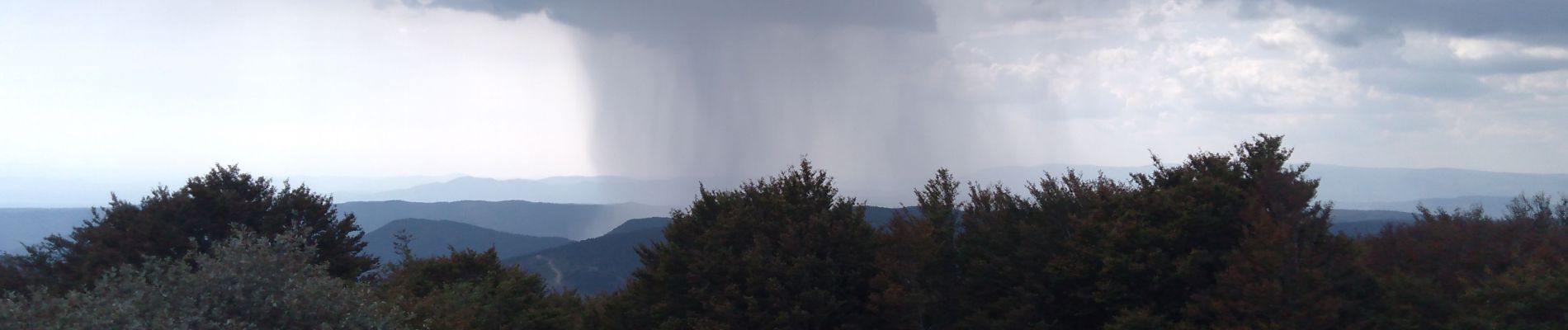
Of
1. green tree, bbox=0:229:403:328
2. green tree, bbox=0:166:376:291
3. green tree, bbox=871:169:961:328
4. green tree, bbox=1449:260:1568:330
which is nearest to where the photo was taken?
green tree, bbox=0:229:403:328

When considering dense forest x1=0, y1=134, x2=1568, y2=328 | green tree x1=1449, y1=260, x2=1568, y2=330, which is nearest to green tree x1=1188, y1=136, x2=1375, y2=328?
dense forest x1=0, y1=134, x2=1568, y2=328

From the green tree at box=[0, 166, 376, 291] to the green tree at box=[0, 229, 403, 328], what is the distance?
21.9 meters

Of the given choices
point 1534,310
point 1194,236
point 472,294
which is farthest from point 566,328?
point 1534,310

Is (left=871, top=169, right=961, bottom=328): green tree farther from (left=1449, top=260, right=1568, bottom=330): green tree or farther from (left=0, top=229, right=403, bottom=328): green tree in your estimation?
(left=0, top=229, right=403, bottom=328): green tree

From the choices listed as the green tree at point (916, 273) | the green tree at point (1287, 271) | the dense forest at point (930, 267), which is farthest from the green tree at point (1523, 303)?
the green tree at point (916, 273)

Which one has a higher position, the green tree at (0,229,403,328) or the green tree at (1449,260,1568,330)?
the green tree at (0,229,403,328)

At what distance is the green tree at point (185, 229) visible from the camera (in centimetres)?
3716

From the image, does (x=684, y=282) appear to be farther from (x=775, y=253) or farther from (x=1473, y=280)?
(x=1473, y=280)

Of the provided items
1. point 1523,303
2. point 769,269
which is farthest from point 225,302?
point 1523,303

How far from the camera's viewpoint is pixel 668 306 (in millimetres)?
33031

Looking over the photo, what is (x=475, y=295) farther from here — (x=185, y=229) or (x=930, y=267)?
(x=930, y=267)

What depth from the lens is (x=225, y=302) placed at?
46.0 ft

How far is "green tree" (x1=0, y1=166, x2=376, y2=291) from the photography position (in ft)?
122

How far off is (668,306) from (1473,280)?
88.1 feet
